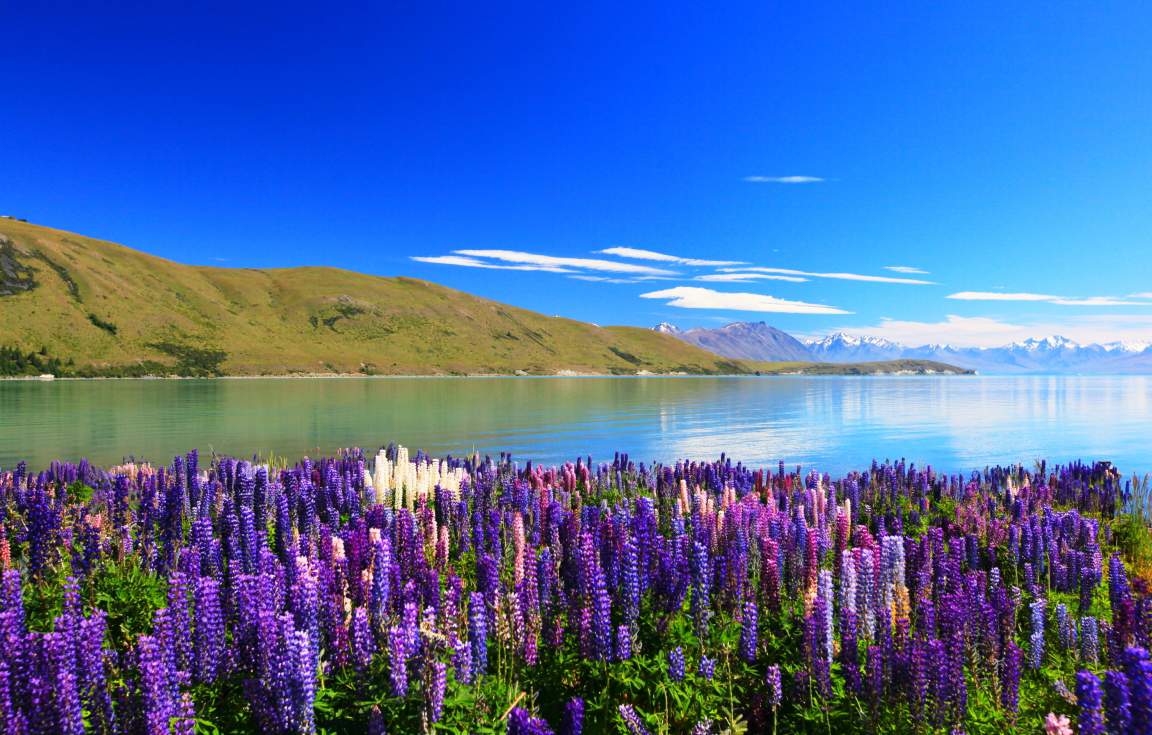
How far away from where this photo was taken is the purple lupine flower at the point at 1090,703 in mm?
3904

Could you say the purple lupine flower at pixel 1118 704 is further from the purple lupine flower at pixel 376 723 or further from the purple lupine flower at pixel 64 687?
the purple lupine flower at pixel 64 687

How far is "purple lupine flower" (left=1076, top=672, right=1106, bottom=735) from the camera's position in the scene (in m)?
3.90

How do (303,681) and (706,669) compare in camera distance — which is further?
(706,669)

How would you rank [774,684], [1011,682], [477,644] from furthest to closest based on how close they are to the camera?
[1011,682] < [774,684] < [477,644]

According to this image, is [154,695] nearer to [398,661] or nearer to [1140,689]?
[398,661]

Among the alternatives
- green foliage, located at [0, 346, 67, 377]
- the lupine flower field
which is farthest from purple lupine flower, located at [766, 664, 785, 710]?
green foliage, located at [0, 346, 67, 377]

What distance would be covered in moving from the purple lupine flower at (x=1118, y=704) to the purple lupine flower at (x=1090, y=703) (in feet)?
0.18

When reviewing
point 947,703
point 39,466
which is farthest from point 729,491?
point 39,466

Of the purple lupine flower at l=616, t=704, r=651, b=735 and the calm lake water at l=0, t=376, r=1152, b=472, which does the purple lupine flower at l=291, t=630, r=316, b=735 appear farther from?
the calm lake water at l=0, t=376, r=1152, b=472

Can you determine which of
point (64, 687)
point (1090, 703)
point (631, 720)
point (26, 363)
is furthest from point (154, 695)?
point (26, 363)

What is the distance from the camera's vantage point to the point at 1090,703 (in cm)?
392

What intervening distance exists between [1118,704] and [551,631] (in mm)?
4457

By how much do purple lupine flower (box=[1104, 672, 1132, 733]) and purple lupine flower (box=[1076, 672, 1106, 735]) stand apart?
54mm

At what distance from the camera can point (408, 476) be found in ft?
47.7
